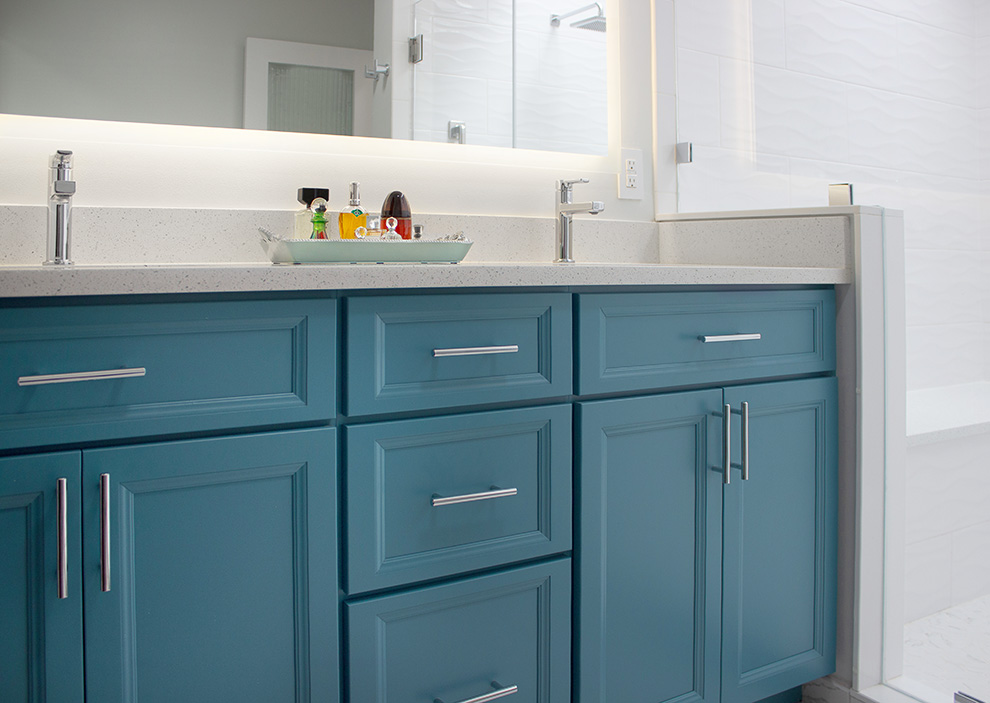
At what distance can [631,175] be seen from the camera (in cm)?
216

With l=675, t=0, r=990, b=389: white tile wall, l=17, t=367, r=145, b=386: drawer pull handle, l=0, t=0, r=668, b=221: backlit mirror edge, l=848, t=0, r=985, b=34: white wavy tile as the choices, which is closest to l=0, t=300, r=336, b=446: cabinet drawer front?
l=17, t=367, r=145, b=386: drawer pull handle

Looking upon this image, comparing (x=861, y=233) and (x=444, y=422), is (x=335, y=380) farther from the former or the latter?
(x=861, y=233)

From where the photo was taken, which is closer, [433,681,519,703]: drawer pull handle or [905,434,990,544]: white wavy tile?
[433,681,519,703]: drawer pull handle

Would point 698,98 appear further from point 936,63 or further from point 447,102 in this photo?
point 936,63

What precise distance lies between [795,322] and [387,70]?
0.98m

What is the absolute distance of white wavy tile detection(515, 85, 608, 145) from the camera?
6.68 ft

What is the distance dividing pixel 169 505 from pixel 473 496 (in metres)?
0.43

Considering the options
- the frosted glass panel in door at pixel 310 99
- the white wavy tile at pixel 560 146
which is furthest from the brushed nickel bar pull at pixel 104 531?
the white wavy tile at pixel 560 146

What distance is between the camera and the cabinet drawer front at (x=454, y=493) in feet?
4.02

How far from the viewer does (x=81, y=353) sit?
105 centimetres

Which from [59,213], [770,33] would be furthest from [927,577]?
[59,213]

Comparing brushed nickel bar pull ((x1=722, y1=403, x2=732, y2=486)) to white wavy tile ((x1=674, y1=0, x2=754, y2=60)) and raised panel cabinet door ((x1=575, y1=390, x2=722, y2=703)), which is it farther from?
white wavy tile ((x1=674, y1=0, x2=754, y2=60))

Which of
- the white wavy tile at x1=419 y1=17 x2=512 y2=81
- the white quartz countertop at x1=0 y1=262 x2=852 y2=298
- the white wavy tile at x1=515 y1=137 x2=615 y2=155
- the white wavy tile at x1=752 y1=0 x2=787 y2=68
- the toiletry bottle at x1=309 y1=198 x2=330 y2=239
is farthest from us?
the white wavy tile at x1=752 y1=0 x2=787 y2=68

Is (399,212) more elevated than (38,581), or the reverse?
(399,212)
